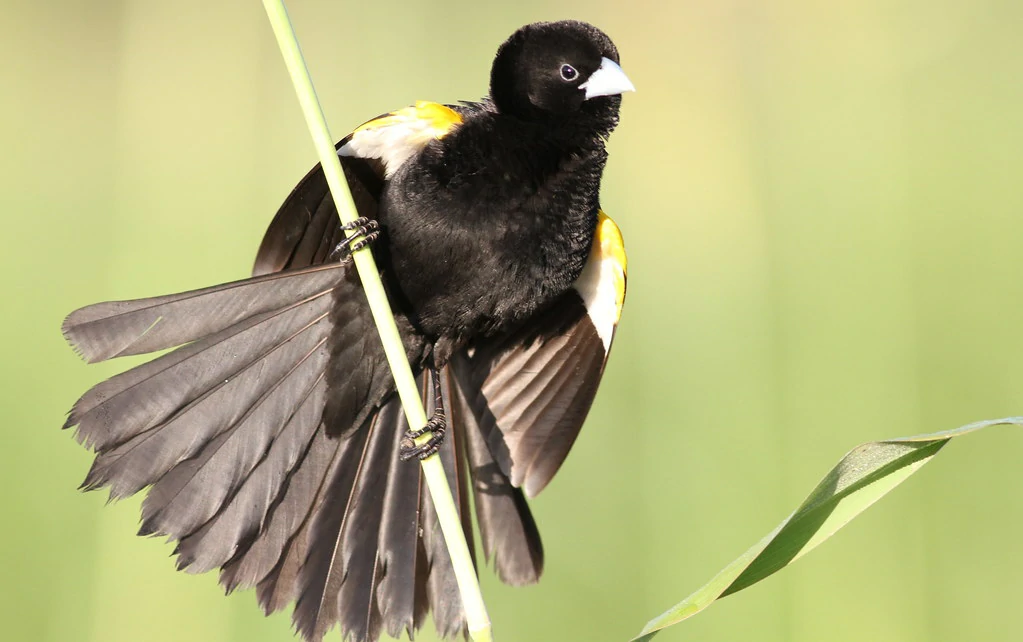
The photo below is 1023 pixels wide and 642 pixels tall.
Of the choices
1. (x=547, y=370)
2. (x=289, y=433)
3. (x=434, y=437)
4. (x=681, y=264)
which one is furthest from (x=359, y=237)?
(x=681, y=264)

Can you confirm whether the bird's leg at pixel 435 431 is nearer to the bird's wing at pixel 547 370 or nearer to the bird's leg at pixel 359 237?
the bird's wing at pixel 547 370

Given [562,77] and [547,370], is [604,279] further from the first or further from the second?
[562,77]

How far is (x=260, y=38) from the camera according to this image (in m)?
1.48

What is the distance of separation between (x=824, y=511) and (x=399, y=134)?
76cm

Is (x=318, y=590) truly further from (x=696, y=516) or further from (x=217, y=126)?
(x=217, y=126)

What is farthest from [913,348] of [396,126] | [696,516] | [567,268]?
[396,126]

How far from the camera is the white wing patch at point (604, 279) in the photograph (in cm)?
119

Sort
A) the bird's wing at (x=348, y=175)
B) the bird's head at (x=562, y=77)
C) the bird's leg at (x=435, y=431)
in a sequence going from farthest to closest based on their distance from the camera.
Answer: the bird's head at (x=562, y=77) → the bird's wing at (x=348, y=175) → the bird's leg at (x=435, y=431)

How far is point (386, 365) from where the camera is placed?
1104 mm

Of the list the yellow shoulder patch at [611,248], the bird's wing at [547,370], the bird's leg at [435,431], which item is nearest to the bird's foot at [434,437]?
the bird's leg at [435,431]

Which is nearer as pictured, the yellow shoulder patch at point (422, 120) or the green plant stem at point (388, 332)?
the green plant stem at point (388, 332)

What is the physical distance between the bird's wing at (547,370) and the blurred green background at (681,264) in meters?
0.20

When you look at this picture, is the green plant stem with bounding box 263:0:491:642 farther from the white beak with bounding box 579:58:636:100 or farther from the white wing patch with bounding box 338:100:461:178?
the white beak with bounding box 579:58:636:100

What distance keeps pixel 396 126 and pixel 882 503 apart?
3.02 ft
